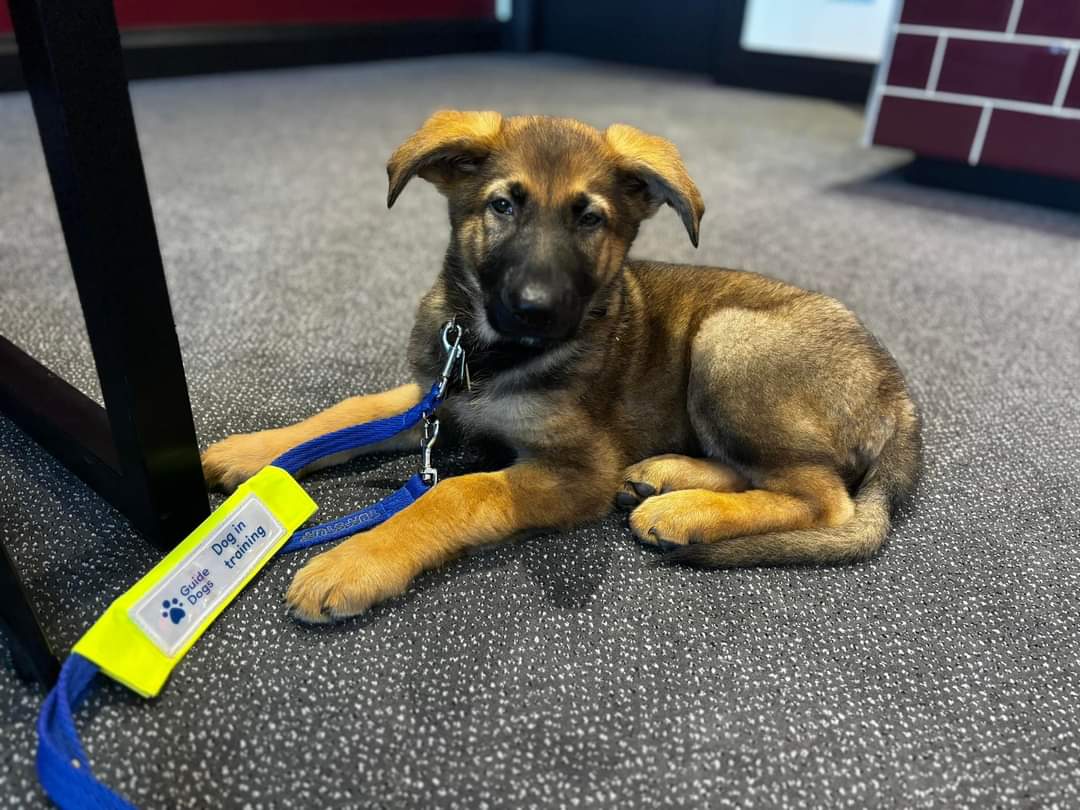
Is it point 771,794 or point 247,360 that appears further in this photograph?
point 247,360

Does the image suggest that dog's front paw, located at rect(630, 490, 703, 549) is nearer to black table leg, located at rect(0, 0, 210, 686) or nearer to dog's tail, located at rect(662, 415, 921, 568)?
dog's tail, located at rect(662, 415, 921, 568)

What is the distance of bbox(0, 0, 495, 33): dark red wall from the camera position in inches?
263

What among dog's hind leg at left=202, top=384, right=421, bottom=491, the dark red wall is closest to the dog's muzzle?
dog's hind leg at left=202, top=384, right=421, bottom=491

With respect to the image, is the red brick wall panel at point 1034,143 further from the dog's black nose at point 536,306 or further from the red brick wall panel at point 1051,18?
the dog's black nose at point 536,306

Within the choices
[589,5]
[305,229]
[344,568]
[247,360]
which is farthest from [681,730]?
[589,5]

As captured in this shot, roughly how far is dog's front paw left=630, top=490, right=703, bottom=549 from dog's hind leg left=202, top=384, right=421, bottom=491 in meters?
0.61

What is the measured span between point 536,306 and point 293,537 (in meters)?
0.71

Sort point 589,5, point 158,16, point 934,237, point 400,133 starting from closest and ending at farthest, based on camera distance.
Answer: point 934,237, point 400,133, point 158,16, point 589,5

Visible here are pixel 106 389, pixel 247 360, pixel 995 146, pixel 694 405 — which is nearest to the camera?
pixel 106 389

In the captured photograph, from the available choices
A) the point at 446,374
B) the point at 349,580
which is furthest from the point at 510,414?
the point at 349,580

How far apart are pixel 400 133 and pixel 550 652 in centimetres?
465

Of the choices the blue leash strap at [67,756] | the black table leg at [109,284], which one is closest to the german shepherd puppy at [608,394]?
the black table leg at [109,284]

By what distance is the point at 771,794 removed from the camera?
1235mm

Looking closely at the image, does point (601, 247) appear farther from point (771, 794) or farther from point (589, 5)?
point (589, 5)
